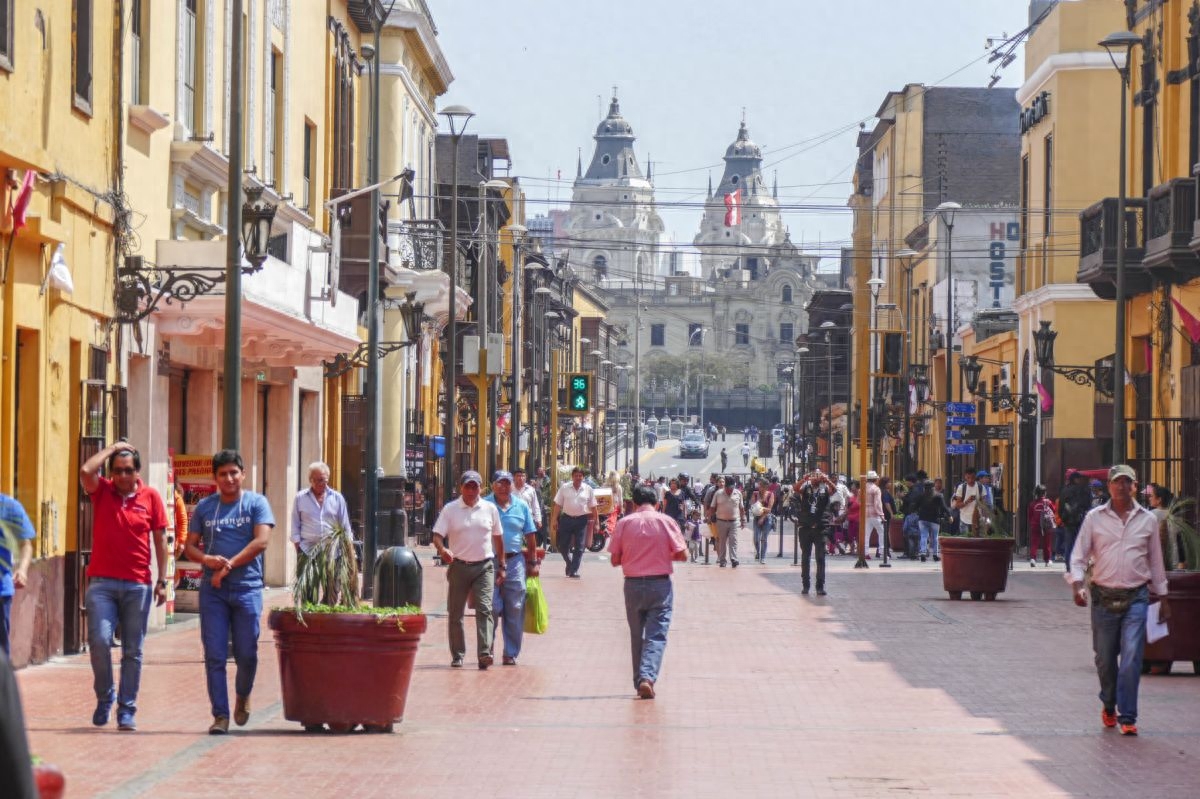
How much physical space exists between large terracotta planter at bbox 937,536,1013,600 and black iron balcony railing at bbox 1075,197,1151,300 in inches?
Answer: 248

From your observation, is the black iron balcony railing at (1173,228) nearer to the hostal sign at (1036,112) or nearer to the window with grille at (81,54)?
the hostal sign at (1036,112)

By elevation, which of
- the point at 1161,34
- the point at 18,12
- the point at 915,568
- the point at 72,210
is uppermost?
the point at 1161,34

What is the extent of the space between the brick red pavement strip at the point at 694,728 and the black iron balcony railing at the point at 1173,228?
29.3 ft

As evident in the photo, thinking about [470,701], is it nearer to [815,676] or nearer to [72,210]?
[815,676]

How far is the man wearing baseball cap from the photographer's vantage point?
12.5 meters

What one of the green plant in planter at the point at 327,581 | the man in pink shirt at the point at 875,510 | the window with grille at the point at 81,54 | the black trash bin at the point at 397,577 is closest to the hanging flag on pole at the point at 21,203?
the window with grille at the point at 81,54

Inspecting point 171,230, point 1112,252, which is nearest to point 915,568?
point 1112,252

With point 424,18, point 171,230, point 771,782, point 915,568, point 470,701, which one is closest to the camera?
point 771,782

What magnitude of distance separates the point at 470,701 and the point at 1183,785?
5.20 m

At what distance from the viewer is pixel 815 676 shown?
16016 millimetres

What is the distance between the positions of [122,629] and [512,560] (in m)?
5.51

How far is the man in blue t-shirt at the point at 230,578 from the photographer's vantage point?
39.0 feet

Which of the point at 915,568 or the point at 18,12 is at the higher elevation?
the point at 18,12

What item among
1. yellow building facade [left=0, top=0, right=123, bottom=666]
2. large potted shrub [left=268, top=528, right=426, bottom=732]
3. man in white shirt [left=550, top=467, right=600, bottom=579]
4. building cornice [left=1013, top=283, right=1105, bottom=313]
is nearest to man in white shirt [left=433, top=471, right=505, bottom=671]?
yellow building facade [left=0, top=0, right=123, bottom=666]
